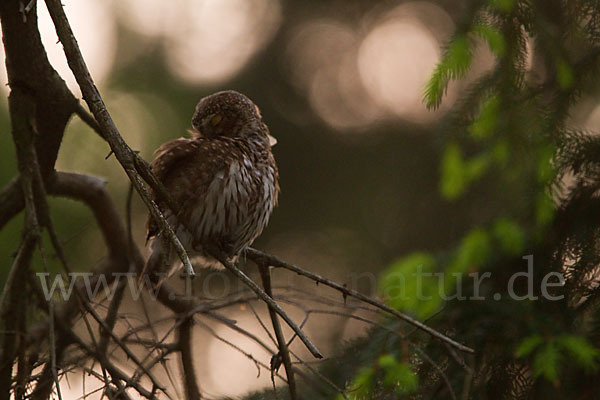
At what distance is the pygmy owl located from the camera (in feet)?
8.89

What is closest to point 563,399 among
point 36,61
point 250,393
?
point 250,393

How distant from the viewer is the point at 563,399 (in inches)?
81.6

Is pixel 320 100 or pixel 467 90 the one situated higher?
pixel 320 100

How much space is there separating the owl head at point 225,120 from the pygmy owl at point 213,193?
117 millimetres

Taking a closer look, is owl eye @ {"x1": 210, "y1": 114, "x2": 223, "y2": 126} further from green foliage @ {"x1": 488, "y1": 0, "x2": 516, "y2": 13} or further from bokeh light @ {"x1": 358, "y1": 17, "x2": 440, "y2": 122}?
bokeh light @ {"x1": 358, "y1": 17, "x2": 440, "y2": 122}

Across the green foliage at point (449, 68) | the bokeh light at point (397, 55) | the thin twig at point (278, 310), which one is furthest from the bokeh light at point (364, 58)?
the thin twig at point (278, 310)

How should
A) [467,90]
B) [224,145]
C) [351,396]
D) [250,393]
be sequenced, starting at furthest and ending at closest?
[224,145] → [467,90] → [250,393] → [351,396]

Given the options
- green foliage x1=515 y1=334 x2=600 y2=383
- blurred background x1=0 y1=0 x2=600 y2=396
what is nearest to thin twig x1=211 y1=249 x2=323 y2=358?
green foliage x1=515 y1=334 x2=600 y2=383

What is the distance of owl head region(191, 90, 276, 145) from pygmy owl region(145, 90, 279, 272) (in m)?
0.12

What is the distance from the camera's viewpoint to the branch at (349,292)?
1.86 m

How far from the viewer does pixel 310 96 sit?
A: 23.6ft

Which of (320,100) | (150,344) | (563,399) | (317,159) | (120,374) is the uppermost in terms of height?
(320,100)

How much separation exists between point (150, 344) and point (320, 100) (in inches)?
207

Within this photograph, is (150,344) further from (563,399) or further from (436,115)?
(436,115)
